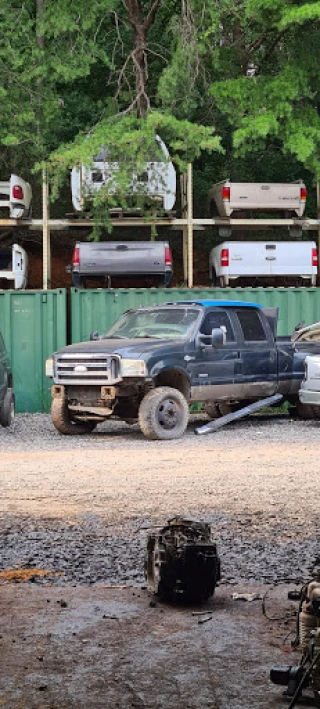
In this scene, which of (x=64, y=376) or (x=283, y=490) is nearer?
(x=283, y=490)

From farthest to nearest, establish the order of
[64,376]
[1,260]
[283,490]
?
[1,260]
[64,376]
[283,490]

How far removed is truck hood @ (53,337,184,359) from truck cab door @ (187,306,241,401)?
36cm

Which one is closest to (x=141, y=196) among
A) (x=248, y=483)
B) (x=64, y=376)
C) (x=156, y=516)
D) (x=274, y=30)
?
(x=274, y=30)

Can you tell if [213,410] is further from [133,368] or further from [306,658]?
[306,658]

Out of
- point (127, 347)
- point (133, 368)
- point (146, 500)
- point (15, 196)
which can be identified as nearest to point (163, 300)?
point (15, 196)

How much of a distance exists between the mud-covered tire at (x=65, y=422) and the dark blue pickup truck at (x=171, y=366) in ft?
0.05

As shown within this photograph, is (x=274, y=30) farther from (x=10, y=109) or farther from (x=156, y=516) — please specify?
(x=156, y=516)

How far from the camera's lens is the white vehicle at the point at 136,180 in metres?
22.6

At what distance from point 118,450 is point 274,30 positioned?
14978 millimetres

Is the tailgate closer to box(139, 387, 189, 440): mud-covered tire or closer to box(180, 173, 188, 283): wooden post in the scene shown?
box(180, 173, 188, 283): wooden post

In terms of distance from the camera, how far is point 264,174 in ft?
105

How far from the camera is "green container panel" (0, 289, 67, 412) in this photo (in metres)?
20.0

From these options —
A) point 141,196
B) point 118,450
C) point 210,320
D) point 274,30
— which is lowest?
point 118,450

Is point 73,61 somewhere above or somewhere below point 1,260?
above
